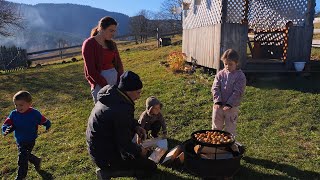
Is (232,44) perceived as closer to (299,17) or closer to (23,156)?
(299,17)

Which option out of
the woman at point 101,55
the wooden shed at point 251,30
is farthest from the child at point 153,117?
the wooden shed at point 251,30

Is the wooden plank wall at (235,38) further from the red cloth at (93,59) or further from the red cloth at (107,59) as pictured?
the red cloth at (93,59)

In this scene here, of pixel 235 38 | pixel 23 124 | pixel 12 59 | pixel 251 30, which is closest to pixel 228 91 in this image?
pixel 23 124

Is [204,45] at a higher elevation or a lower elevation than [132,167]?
higher

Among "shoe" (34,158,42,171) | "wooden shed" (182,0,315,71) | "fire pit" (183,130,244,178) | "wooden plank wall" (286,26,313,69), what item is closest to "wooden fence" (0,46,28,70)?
"wooden shed" (182,0,315,71)

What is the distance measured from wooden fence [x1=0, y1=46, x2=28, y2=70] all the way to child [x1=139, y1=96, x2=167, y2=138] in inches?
839

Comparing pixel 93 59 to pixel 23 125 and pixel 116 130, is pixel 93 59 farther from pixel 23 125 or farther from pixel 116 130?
pixel 116 130

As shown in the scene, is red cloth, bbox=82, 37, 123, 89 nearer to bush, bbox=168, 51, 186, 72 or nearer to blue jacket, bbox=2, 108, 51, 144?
blue jacket, bbox=2, 108, 51, 144

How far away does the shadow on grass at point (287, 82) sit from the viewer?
10.1 metres

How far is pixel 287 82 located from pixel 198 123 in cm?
473

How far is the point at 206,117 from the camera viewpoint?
26.6 ft

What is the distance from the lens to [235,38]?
10.9m

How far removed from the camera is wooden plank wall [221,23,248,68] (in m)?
10.8

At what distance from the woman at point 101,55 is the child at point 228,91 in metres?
1.76
